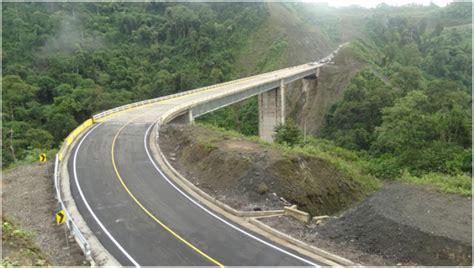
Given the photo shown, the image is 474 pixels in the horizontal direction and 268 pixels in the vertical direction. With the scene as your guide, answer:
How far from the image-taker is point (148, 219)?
59.0 ft

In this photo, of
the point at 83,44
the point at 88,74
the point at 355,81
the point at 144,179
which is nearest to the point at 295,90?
the point at 355,81

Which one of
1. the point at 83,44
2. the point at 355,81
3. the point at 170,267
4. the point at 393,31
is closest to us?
the point at 170,267

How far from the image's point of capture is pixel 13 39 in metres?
85.8

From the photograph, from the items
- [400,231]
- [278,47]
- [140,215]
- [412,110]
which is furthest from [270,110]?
[400,231]

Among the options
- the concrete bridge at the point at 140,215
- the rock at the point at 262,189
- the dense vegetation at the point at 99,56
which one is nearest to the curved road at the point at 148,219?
the concrete bridge at the point at 140,215

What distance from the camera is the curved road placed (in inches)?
571

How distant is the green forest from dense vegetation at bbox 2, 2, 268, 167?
10.9 inches

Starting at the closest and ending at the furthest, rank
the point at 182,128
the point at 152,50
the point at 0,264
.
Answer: the point at 0,264
the point at 182,128
the point at 152,50

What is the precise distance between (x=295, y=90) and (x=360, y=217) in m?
68.7

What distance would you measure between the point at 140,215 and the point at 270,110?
51011mm

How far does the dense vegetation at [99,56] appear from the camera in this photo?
63750 mm

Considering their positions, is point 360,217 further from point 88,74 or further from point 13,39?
point 13,39

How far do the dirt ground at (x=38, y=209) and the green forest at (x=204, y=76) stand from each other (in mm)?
5380

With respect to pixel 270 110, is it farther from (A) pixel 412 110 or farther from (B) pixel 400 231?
(B) pixel 400 231
